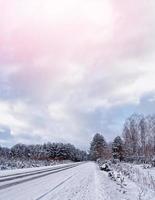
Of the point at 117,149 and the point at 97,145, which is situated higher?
the point at 97,145

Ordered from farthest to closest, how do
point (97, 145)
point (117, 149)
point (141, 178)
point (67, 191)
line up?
point (97, 145)
point (117, 149)
point (141, 178)
point (67, 191)

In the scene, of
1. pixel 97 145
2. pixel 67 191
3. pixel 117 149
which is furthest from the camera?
pixel 97 145

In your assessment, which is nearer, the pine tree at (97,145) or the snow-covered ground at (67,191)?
the snow-covered ground at (67,191)

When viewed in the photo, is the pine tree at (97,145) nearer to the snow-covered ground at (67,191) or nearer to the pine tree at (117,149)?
the pine tree at (117,149)

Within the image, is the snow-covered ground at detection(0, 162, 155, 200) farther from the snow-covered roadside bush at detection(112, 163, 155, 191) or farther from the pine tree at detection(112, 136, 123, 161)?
the pine tree at detection(112, 136, 123, 161)

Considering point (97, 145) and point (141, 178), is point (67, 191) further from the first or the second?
point (97, 145)

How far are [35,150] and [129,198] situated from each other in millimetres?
185275

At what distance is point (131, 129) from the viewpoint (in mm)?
95000

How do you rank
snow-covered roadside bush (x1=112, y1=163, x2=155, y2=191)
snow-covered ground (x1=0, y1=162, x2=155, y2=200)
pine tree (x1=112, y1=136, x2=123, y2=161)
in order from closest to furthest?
snow-covered ground (x1=0, y1=162, x2=155, y2=200) < snow-covered roadside bush (x1=112, y1=163, x2=155, y2=191) < pine tree (x1=112, y1=136, x2=123, y2=161)

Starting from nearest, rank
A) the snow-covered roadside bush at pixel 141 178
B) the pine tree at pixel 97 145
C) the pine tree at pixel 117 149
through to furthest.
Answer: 1. the snow-covered roadside bush at pixel 141 178
2. the pine tree at pixel 117 149
3. the pine tree at pixel 97 145

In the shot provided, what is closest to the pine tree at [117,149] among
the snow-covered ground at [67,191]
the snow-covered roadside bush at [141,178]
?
the snow-covered roadside bush at [141,178]

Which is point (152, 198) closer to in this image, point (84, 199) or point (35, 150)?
point (84, 199)

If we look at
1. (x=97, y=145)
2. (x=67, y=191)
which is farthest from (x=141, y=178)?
(x=97, y=145)

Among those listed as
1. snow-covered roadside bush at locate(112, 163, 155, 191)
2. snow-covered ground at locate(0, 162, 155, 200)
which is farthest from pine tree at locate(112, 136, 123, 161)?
snow-covered ground at locate(0, 162, 155, 200)
